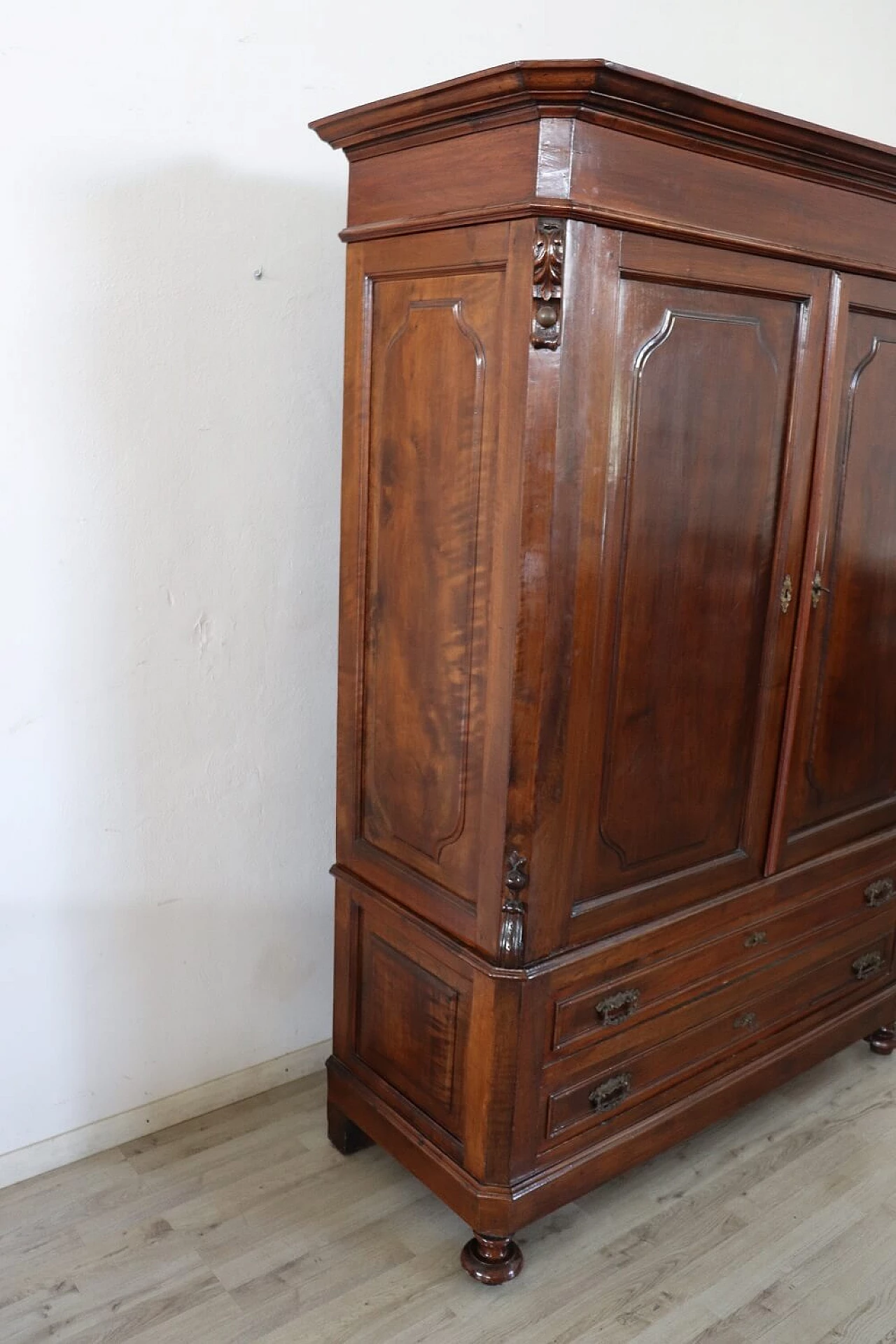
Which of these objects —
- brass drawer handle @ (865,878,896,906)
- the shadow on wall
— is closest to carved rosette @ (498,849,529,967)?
the shadow on wall

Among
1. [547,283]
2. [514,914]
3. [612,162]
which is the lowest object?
[514,914]

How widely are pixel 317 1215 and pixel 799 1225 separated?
866 mm

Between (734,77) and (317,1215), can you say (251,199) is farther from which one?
(317,1215)

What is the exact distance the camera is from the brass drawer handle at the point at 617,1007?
1849 millimetres

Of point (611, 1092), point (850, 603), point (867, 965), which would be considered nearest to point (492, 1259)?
point (611, 1092)

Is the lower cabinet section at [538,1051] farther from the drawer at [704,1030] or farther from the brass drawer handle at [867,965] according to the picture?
the brass drawer handle at [867,965]

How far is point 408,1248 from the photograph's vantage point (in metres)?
1.93

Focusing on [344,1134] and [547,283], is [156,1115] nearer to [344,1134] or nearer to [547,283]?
[344,1134]

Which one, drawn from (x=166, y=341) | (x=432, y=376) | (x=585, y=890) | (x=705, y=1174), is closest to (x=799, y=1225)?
(x=705, y=1174)

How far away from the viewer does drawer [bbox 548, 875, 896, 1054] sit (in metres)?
1.81

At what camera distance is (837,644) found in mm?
2057

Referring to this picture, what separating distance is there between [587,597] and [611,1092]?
0.88 metres

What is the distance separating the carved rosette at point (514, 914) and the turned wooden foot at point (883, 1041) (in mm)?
1270

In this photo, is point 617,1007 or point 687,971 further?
point 687,971
